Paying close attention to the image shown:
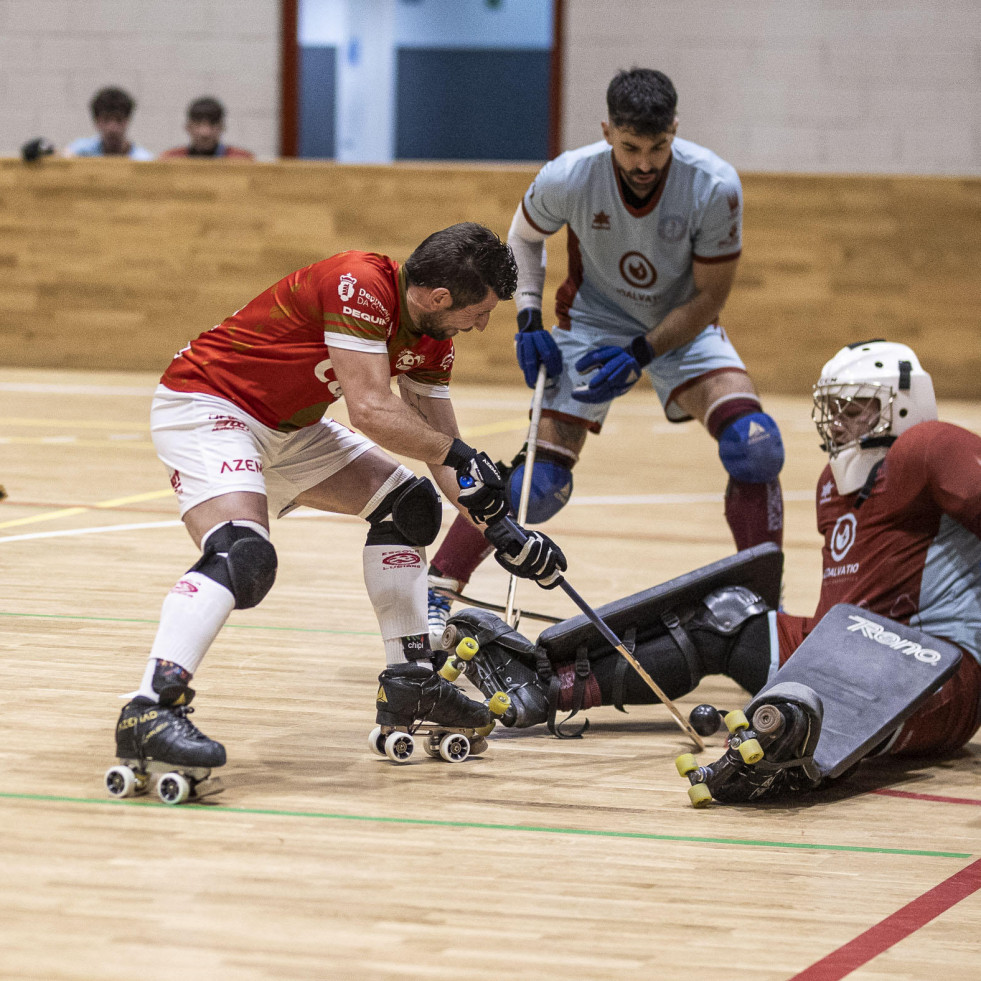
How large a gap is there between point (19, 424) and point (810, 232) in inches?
226

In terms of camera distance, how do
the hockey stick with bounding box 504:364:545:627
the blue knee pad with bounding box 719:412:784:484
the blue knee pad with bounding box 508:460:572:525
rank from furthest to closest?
the blue knee pad with bounding box 508:460:572:525, the blue knee pad with bounding box 719:412:784:484, the hockey stick with bounding box 504:364:545:627

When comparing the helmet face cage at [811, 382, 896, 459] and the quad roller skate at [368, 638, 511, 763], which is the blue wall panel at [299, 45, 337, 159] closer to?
the helmet face cage at [811, 382, 896, 459]

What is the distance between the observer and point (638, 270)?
16.6 feet

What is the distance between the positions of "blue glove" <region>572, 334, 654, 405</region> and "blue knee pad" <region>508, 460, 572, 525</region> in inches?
9.9

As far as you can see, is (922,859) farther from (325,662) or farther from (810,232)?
(810,232)

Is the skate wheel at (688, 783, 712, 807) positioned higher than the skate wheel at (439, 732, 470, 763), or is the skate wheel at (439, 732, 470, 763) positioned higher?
the skate wheel at (688, 783, 712, 807)

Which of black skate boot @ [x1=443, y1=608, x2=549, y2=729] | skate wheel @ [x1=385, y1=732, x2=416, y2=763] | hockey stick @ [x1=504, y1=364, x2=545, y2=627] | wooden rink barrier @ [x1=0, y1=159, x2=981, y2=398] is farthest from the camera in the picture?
wooden rink barrier @ [x1=0, y1=159, x2=981, y2=398]

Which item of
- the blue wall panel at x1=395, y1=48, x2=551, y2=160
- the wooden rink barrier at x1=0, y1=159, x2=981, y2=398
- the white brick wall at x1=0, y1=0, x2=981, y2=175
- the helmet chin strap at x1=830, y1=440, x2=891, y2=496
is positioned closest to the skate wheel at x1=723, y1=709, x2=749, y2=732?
the helmet chin strap at x1=830, y1=440, x2=891, y2=496

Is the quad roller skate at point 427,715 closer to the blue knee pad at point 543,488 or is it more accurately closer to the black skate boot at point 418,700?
the black skate boot at point 418,700

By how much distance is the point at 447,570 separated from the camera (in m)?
4.82

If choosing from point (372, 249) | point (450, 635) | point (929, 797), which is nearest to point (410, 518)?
point (450, 635)

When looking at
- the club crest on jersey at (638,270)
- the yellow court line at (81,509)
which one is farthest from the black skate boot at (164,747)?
the yellow court line at (81,509)

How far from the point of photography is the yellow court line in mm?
6305

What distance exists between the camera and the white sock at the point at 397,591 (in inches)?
142
